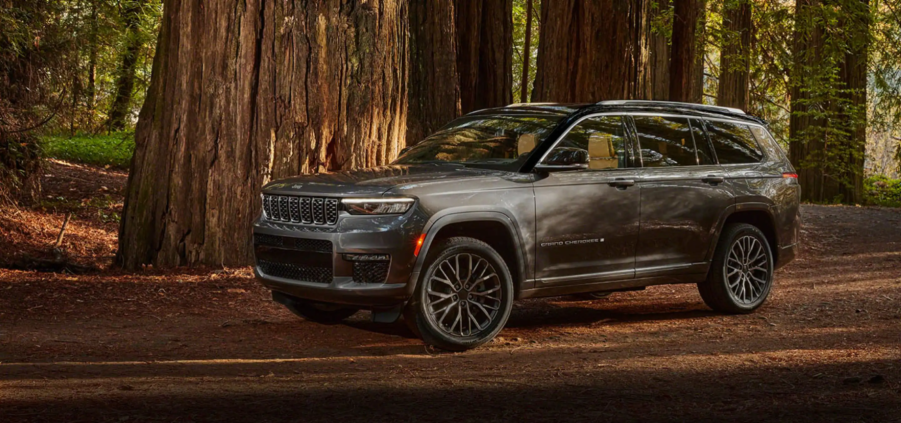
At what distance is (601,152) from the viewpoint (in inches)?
336

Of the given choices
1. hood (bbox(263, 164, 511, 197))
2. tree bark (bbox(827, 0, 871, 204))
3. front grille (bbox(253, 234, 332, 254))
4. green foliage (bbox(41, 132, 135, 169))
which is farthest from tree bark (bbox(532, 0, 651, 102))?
tree bark (bbox(827, 0, 871, 204))

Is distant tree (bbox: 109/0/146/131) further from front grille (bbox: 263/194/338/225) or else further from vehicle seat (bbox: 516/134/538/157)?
vehicle seat (bbox: 516/134/538/157)

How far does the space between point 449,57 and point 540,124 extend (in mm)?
6425

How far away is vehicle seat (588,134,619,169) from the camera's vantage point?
27.8ft

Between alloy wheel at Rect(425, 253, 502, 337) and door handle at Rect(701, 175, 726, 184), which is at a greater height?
door handle at Rect(701, 175, 726, 184)

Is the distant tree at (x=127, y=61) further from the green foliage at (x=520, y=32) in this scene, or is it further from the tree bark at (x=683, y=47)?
the green foliage at (x=520, y=32)

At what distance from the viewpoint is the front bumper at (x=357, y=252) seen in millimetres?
7211

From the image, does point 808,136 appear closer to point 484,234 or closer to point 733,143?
point 733,143

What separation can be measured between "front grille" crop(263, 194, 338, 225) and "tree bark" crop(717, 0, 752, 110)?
13.2 m

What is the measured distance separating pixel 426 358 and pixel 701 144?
345cm

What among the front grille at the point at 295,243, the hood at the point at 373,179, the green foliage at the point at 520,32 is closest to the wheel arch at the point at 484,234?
the hood at the point at 373,179

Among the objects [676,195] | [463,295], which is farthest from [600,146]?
[463,295]

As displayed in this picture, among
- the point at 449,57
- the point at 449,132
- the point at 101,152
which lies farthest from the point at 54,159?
the point at 449,132

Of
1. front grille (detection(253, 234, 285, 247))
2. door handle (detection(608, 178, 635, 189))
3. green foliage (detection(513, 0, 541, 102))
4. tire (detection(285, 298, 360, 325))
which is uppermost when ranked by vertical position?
green foliage (detection(513, 0, 541, 102))
